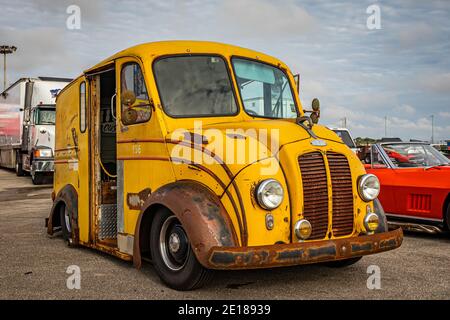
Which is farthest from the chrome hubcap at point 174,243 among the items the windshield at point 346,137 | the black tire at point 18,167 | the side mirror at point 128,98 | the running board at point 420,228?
the black tire at point 18,167

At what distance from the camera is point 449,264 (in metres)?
6.33

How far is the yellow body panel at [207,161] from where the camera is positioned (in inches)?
187

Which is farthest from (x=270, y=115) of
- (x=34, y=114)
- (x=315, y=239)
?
(x=34, y=114)

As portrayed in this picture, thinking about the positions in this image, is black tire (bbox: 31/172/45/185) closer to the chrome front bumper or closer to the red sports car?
the red sports car

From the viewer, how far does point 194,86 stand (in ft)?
18.9

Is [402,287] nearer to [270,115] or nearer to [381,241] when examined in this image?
[381,241]

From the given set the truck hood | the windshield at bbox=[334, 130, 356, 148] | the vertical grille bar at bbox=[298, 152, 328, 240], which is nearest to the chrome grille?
the vertical grille bar at bbox=[298, 152, 328, 240]

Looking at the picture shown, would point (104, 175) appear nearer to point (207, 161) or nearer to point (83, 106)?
point (83, 106)

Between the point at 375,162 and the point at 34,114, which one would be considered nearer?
the point at 375,162

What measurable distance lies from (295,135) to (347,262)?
5.70 ft

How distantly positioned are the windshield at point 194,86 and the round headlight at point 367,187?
149 centimetres

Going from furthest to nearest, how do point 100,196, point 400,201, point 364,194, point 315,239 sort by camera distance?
point 400,201 → point 100,196 → point 364,194 → point 315,239

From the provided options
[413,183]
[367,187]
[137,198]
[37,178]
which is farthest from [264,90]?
[37,178]

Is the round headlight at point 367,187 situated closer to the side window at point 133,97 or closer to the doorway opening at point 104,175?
the side window at point 133,97
